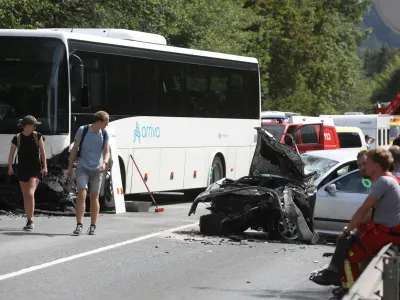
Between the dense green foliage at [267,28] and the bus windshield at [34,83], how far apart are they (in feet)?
18.5

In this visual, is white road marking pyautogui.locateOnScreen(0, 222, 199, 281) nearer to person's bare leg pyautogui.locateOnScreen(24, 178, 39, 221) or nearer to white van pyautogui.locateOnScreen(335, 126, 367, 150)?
person's bare leg pyautogui.locateOnScreen(24, 178, 39, 221)

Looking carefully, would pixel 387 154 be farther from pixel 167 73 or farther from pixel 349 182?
pixel 167 73

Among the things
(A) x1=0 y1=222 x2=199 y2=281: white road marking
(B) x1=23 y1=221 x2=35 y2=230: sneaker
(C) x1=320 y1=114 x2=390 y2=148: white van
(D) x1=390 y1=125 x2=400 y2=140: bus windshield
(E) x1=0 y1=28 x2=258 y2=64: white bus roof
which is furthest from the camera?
(D) x1=390 y1=125 x2=400 y2=140: bus windshield

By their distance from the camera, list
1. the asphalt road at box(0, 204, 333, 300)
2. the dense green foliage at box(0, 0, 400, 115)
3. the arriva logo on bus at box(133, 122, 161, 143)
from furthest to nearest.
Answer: the dense green foliage at box(0, 0, 400, 115)
the arriva logo on bus at box(133, 122, 161, 143)
the asphalt road at box(0, 204, 333, 300)

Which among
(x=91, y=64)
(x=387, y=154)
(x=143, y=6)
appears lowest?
(x=387, y=154)

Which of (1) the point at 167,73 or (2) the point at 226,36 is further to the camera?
(2) the point at 226,36

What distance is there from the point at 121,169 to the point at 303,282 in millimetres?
10174

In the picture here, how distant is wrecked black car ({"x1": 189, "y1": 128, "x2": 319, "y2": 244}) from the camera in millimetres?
15281

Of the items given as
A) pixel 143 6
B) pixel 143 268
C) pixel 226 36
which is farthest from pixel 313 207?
pixel 226 36

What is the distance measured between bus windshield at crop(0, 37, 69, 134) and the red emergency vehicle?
12246 mm

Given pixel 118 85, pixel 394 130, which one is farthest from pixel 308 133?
pixel 394 130

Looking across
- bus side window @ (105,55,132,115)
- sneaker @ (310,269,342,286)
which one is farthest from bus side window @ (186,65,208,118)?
sneaker @ (310,269,342,286)

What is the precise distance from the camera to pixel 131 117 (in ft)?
69.8

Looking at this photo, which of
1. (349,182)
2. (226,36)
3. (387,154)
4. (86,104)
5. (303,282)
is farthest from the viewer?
(226,36)
